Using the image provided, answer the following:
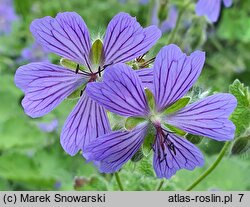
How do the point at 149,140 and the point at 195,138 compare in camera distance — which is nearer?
the point at 149,140

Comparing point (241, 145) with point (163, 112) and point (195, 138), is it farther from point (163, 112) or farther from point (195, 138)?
point (163, 112)

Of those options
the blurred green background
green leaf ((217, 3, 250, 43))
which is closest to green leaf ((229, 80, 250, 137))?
the blurred green background

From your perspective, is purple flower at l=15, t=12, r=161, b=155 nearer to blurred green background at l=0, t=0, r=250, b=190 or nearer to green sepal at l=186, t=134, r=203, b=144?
blurred green background at l=0, t=0, r=250, b=190

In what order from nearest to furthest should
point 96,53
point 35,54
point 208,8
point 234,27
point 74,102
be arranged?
point 96,53 < point 74,102 < point 208,8 < point 35,54 < point 234,27

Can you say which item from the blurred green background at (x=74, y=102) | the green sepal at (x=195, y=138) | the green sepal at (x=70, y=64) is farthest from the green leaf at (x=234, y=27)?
the green sepal at (x=70, y=64)

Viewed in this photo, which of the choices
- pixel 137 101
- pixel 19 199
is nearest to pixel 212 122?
pixel 137 101

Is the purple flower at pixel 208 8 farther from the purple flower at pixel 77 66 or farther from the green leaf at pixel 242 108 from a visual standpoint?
the purple flower at pixel 77 66

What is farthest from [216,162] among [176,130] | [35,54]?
[35,54]

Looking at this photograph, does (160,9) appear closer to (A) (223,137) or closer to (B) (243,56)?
(A) (223,137)
